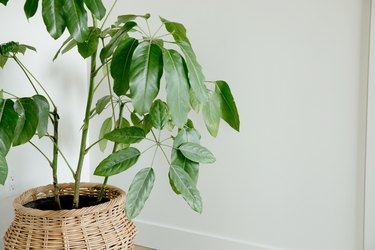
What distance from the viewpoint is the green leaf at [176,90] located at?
1052mm

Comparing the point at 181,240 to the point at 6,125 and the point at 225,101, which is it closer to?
the point at 225,101

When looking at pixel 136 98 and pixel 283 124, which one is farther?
pixel 283 124

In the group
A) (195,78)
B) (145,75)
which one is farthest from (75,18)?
(195,78)

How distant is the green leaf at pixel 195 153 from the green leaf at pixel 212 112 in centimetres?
12

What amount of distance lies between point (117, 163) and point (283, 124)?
783 mm

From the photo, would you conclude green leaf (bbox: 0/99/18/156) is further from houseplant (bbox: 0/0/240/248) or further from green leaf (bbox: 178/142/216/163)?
green leaf (bbox: 178/142/216/163)

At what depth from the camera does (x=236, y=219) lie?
1.83m

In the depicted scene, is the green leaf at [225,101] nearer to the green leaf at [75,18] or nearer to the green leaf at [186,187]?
the green leaf at [186,187]

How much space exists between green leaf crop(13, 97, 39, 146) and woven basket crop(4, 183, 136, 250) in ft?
0.86

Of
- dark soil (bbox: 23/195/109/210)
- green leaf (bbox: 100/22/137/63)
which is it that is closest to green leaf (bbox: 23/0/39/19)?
green leaf (bbox: 100/22/137/63)

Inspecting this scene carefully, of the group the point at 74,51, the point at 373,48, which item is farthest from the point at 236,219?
the point at 74,51

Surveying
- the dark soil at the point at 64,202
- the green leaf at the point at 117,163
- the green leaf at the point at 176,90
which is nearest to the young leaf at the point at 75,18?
the green leaf at the point at 176,90

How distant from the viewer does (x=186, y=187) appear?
1145 mm

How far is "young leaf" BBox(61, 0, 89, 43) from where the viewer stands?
109 centimetres
